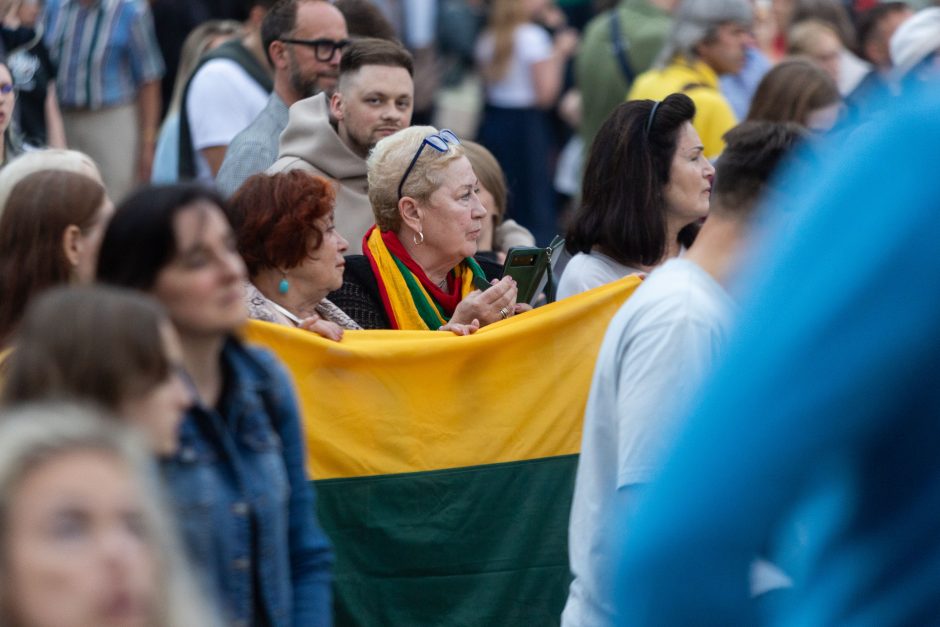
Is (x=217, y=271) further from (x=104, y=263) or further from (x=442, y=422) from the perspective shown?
(x=442, y=422)

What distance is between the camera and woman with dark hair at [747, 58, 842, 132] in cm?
737

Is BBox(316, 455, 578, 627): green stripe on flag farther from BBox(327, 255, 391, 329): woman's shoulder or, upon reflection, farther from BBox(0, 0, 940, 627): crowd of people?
BBox(327, 255, 391, 329): woman's shoulder

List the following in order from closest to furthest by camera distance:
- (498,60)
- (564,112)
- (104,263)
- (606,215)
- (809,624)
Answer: (809,624), (104,263), (606,215), (498,60), (564,112)

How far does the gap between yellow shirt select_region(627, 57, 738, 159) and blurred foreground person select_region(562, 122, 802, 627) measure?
12.8ft

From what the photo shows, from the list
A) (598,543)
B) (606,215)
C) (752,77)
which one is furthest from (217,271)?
(752,77)

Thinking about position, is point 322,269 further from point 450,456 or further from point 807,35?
point 807,35

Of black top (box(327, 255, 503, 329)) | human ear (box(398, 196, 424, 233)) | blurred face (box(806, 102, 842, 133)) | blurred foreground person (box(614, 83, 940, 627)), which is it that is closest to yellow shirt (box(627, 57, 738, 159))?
blurred face (box(806, 102, 842, 133))

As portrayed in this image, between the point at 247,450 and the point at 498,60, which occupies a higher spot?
the point at 247,450

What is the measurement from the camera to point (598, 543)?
→ 11.5ft

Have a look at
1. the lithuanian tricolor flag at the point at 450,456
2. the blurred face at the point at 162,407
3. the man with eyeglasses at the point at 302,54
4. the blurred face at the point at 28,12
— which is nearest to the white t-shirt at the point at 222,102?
the man with eyeglasses at the point at 302,54

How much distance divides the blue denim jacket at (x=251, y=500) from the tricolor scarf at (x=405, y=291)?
2043mm

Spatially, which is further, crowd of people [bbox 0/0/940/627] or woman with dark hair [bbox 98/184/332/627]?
woman with dark hair [bbox 98/184/332/627]

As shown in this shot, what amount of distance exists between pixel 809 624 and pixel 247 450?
156cm

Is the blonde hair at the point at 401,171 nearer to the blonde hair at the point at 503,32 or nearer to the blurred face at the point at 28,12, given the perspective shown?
the blurred face at the point at 28,12
